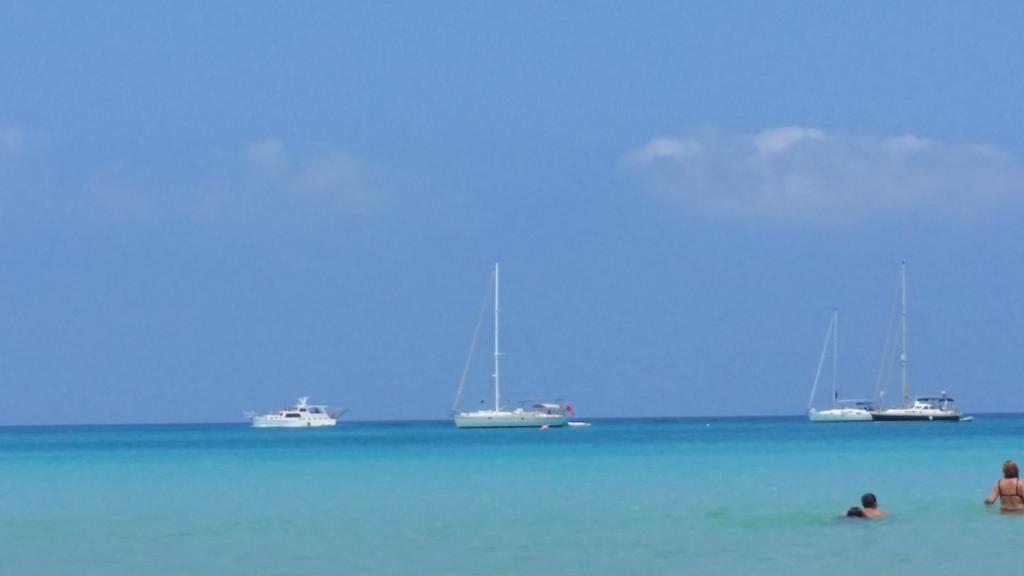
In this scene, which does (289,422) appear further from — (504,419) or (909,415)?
(909,415)

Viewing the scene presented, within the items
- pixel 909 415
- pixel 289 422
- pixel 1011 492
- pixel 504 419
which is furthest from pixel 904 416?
pixel 1011 492

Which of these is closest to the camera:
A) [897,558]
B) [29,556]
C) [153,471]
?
[897,558]

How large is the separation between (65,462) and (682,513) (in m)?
41.3

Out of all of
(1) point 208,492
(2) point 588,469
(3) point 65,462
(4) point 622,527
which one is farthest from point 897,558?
(3) point 65,462

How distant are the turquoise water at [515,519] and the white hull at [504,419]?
47.0 m

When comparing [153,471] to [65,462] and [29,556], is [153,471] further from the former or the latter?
[29,556]

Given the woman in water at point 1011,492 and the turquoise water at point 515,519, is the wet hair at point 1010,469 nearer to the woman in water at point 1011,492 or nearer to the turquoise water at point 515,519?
the woman in water at point 1011,492

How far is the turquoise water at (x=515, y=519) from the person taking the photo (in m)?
23.8

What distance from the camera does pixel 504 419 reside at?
343ft

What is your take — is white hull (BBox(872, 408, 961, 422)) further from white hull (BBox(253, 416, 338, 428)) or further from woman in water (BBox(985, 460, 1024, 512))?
woman in water (BBox(985, 460, 1024, 512))

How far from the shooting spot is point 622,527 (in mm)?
28859

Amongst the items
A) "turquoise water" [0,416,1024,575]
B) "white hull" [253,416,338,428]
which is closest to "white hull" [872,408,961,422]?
"white hull" [253,416,338,428]

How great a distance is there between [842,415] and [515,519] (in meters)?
93.8

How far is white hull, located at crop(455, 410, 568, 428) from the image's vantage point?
10481 centimetres
